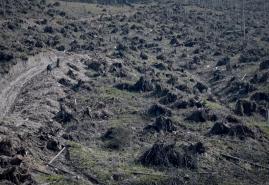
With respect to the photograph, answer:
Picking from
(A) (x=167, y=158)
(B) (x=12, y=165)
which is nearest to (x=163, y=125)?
(A) (x=167, y=158)

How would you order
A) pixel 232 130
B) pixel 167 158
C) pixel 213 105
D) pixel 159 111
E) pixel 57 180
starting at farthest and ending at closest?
pixel 213 105 < pixel 159 111 < pixel 232 130 < pixel 167 158 < pixel 57 180

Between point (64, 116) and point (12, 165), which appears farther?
point (64, 116)

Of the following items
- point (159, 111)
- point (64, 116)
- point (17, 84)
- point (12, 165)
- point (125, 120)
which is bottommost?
point (125, 120)

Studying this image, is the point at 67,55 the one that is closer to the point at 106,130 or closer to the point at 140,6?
the point at 106,130

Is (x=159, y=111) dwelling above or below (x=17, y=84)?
below

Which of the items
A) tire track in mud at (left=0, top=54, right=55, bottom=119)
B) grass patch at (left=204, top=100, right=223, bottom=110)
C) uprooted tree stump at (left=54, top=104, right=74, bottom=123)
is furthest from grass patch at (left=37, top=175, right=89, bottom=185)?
grass patch at (left=204, top=100, right=223, bottom=110)

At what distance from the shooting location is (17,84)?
2320 inches

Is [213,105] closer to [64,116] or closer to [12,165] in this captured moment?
[64,116]

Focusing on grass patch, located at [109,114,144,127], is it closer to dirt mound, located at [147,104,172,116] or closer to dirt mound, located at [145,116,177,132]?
dirt mound, located at [147,104,172,116]

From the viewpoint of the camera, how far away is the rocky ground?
39750mm

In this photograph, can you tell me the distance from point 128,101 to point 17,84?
11.7 m

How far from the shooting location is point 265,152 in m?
44.8

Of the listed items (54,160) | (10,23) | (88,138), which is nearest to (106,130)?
(88,138)

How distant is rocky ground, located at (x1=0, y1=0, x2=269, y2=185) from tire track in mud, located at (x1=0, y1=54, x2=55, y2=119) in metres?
0.12
